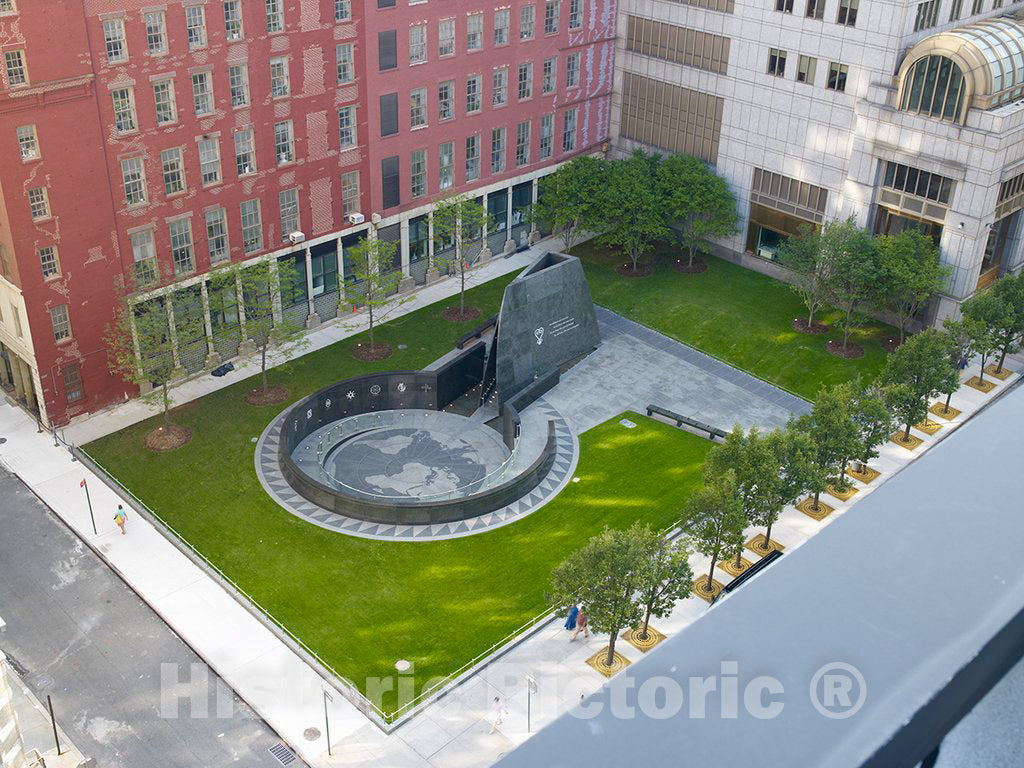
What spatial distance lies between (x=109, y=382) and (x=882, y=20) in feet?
165

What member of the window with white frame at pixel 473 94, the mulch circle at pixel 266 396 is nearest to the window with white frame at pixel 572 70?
the window with white frame at pixel 473 94

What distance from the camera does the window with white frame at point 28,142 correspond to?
52.3 m

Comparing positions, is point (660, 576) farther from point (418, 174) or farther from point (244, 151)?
point (418, 174)

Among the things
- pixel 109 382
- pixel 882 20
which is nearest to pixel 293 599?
pixel 109 382

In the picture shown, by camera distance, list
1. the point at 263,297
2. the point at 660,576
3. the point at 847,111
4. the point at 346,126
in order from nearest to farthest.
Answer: the point at 660,576, the point at 263,297, the point at 346,126, the point at 847,111

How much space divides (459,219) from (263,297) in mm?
14804

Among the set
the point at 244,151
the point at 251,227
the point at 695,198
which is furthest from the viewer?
the point at 695,198

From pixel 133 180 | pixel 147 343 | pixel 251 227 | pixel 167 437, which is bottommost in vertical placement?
pixel 167 437

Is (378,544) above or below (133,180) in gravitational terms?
below

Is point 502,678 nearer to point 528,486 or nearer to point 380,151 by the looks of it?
point 528,486

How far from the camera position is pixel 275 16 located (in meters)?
61.7

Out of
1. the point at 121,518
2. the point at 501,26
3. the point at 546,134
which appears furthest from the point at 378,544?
the point at 546,134

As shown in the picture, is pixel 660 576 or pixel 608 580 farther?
pixel 660 576

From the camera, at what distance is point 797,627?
459 cm
